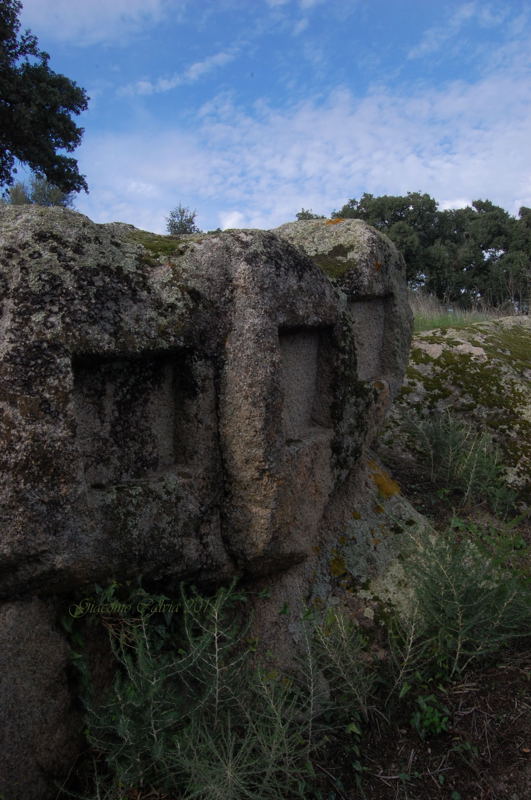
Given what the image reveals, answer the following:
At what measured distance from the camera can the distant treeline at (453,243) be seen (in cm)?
2567

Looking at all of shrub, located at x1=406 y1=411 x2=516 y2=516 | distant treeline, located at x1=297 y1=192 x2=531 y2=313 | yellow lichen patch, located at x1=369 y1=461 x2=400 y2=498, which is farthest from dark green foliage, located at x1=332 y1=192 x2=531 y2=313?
yellow lichen patch, located at x1=369 y1=461 x2=400 y2=498

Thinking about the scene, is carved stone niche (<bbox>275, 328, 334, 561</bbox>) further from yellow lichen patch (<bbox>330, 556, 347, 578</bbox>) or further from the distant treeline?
the distant treeline

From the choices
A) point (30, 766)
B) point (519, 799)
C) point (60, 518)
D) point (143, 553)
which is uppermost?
point (60, 518)

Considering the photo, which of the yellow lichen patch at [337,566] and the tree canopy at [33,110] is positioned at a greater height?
the tree canopy at [33,110]

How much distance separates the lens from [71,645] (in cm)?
274

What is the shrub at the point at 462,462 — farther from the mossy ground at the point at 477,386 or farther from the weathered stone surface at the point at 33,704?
the weathered stone surface at the point at 33,704

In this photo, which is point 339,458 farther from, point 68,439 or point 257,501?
point 68,439

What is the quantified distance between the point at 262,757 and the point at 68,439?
1.43 m

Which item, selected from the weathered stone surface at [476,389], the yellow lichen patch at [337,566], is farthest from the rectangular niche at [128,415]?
the weathered stone surface at [476,389]

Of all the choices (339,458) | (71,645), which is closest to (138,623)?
(71,645)

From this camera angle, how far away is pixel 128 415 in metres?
2.89

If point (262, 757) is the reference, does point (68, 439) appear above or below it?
above

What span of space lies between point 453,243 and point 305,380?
2633cm

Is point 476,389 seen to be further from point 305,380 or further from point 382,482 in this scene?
point 305,380
